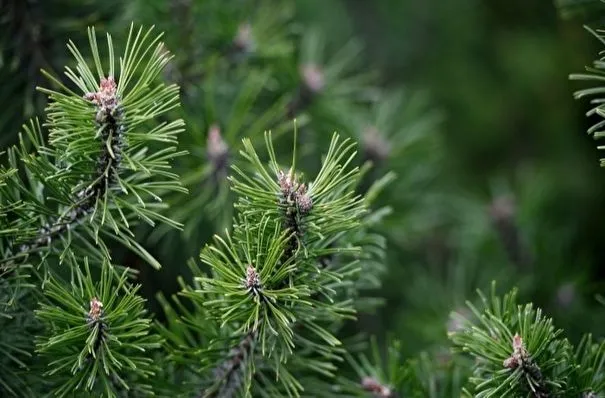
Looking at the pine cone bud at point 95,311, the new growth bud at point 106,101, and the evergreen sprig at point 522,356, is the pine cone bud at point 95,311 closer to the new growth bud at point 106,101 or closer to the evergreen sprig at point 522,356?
the new growth bud at point 106,101

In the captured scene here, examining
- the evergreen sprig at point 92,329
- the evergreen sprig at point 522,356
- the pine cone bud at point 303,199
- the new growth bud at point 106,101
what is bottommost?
the evergreen sprig at point 522,356

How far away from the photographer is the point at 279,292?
47cm

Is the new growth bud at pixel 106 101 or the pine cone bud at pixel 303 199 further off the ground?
the new growth bud at pixel 106 101

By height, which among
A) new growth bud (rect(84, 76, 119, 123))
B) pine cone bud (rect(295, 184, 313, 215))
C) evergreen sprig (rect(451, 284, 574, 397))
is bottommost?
evergreen sprig (rect(451, 284, 574, 397))

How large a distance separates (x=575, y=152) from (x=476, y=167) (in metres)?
0.17

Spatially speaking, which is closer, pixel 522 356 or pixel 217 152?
pixel 522 356

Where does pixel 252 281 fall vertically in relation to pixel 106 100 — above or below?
below

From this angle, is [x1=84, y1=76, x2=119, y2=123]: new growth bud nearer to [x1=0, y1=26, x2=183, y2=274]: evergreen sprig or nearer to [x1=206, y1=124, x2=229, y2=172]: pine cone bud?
[x1=0, y1=26, x2=183, y2=274]: evergreen sprig

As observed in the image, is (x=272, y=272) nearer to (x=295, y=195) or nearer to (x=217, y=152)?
(x=295, y=195)

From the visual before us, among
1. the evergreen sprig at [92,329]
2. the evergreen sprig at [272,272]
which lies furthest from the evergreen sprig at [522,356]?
the evergreen sprig at [92,329]

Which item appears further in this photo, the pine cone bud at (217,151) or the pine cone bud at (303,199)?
the pine cone bud at (217,151)

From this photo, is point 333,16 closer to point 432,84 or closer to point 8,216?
point 432,84

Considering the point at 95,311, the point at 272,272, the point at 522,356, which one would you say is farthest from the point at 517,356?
the point at 95,311

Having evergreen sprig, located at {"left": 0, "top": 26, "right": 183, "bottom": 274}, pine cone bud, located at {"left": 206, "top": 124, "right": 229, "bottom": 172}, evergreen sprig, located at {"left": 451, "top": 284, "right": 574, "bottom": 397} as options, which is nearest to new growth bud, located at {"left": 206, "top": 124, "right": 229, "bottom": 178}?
pine cone bud, located at {"left": 206, "top": 124, "right": 229, "bottom": 172}
